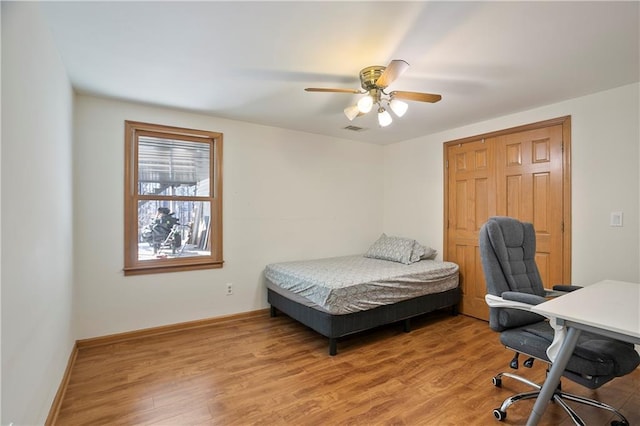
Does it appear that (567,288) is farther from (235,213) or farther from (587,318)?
(235,213)

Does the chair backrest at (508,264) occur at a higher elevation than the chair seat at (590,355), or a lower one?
higher

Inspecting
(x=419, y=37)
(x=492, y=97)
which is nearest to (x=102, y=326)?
(x=419, y=37)

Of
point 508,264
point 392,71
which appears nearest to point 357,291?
point 508,264

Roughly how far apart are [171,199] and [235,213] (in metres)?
0.69

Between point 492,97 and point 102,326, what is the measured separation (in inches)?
167

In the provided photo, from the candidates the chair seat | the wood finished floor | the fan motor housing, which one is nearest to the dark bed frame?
the wood finished floor

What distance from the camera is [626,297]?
1.73 metres

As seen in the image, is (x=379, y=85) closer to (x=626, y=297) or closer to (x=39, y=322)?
(x=626, y=297)

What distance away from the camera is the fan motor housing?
2.24 metres

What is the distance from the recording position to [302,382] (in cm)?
230

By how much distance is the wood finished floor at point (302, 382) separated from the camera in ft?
6.27

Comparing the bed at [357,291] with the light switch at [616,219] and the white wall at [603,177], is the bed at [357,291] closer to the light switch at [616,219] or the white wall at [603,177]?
the white wall at [603,177]

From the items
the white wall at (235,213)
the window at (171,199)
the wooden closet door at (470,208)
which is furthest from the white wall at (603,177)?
the window at (171,199)

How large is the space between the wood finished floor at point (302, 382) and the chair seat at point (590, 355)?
475 millimetres
